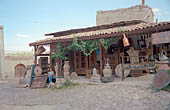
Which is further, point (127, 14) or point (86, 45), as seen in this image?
point (127, 14)

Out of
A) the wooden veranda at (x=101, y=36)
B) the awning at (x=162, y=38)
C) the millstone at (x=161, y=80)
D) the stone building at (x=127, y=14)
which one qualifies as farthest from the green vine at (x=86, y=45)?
the stone building at (x=127, y=14)

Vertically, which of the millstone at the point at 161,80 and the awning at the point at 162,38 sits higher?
the awning at the point at 162,38

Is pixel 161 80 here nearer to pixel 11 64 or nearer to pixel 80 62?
pixel 80 62

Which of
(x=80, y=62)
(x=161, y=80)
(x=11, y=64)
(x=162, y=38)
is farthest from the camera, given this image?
(x=11, y=64)

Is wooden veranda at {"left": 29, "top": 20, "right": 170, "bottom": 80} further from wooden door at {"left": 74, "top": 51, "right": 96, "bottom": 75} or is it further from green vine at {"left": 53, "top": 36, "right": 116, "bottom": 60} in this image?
green vine at {"left": 53, "top": 36, "right": 116, "bottom": 60}

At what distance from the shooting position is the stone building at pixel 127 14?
15.2 metres

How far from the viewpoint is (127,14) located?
15.9m

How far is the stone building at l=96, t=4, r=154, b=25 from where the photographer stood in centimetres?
1519

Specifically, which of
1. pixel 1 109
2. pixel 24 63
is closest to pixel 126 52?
pixel 1 109

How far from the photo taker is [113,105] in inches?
180

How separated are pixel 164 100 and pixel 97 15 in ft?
44.8

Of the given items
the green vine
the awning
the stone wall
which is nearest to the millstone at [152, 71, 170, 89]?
the awning

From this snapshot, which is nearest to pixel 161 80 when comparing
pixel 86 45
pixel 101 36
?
pixel 101 36

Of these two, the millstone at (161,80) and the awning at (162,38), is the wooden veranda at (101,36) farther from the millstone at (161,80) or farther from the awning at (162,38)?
the millstone at (161,80)
